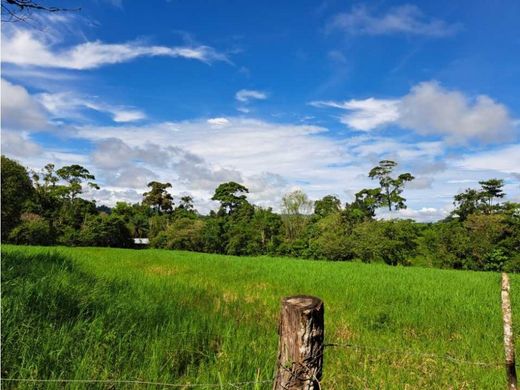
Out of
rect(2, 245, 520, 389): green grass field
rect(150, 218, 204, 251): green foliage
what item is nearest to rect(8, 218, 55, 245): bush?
rect(150, 218, 204, 251): green foliage

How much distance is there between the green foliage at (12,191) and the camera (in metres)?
32.8

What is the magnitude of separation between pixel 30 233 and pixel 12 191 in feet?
15.5

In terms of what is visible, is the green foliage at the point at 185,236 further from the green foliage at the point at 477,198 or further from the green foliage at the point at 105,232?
the green foliage at the point at 477,198

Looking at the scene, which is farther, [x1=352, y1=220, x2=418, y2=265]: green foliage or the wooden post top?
[x1=352, y1=220, x2=418, y2=265]: green foliage

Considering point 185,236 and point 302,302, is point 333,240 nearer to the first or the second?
point 185,236

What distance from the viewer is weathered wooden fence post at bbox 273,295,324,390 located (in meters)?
2.32

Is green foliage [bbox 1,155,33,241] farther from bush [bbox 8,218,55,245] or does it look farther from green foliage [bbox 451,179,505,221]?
green foliage [bbox 451,179,505,221]

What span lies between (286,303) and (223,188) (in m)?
58.3

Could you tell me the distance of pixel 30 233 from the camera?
3566cm

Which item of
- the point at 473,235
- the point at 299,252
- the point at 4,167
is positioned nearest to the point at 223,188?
the point at 299,252

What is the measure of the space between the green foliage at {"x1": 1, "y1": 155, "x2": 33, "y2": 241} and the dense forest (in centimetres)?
9

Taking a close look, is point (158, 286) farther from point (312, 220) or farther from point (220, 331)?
point (312, 220)

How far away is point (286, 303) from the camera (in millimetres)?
2395

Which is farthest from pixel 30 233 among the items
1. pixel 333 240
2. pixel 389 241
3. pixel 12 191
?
pixel 389 241
